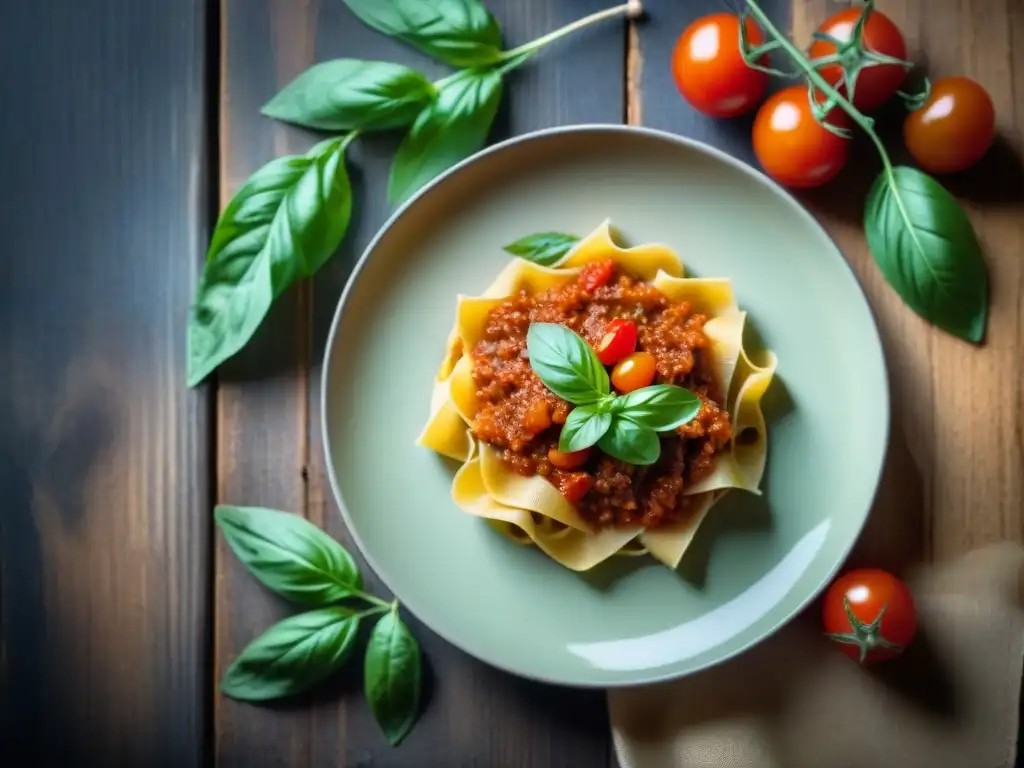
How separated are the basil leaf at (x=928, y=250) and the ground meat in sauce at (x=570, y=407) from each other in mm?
654

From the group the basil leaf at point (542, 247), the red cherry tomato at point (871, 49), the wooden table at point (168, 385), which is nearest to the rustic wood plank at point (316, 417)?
the wooden table at point (168, 385)

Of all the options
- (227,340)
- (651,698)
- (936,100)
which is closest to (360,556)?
(227,340)

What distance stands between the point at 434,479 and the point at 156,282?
122cm

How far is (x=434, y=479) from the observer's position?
11.3 ft

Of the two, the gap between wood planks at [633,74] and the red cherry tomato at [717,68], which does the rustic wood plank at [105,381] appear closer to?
the gap between wood planks at [633,74]

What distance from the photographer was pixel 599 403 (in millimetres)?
3023

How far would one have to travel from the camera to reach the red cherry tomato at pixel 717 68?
326 centimetres

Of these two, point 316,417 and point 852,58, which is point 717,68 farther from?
point 316,417

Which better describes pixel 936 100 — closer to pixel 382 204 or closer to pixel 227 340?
pixel 382 204

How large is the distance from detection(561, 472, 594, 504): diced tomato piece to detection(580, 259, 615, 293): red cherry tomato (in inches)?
23.4

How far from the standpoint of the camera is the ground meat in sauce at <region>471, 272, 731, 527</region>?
10.4ft

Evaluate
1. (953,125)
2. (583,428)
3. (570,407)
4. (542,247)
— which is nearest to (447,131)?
(542,247)

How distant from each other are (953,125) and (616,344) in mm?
1296

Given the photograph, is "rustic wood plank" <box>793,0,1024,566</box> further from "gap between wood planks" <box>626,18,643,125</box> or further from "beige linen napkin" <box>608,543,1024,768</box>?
"gap between wood planks" <box>626,18,643,125</box>
